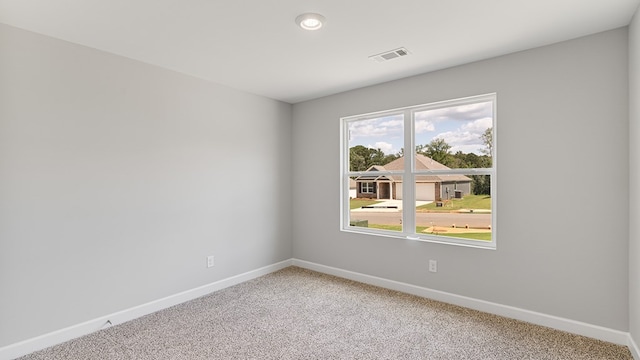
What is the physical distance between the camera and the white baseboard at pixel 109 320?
90.9 inches

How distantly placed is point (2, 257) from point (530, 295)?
13.4 feet

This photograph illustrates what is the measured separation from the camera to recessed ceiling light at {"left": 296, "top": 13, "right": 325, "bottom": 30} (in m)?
2.19

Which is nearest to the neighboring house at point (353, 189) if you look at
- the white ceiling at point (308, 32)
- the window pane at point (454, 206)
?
the window pane at point (454, 206)

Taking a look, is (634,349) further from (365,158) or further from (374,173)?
(365,158)

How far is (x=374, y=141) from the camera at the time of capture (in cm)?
395

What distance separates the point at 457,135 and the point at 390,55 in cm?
110

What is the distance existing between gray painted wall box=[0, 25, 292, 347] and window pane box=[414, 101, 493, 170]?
2.07 m

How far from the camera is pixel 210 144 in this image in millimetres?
3605

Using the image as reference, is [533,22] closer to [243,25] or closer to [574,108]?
[574,108]

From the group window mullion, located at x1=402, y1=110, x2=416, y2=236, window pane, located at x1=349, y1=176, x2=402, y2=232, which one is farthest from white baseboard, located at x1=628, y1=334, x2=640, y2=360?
window pane, located at x1=349, y1=176, x2=402, y2=232

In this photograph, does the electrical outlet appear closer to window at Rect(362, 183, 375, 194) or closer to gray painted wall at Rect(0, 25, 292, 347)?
window at Rect(362, 183, 375, 194)

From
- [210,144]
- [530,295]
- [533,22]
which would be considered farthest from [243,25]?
[530,295]

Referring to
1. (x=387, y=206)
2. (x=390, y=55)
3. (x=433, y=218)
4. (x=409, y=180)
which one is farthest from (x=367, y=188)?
(x=390, y=55)

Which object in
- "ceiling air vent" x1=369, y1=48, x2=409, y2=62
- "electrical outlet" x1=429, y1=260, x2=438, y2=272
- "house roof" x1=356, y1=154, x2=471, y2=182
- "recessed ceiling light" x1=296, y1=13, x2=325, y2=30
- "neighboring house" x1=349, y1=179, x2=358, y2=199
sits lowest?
"electrical outlet" x1=429, y1=260, x2=438, y2=272
